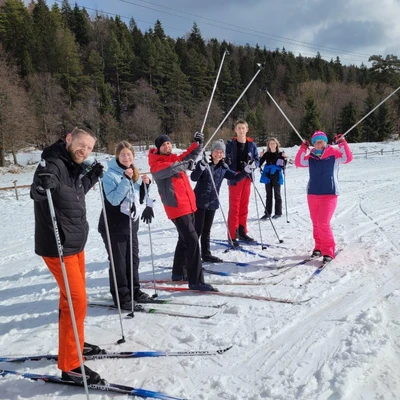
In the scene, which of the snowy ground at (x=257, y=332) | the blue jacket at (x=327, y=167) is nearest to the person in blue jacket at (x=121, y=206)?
the snowy ground at (x=257, y=332)

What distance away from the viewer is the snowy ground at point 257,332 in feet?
8.21

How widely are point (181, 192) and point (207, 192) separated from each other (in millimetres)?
932

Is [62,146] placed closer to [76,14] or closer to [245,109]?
[245,109]

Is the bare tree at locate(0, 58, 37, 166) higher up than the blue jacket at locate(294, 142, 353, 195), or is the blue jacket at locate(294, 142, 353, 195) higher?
the bare tree at locate(0, 58, 37, 166)

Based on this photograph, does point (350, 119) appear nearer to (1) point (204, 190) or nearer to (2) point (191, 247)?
(1) point (204, 190)

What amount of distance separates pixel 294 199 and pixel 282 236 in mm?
4367

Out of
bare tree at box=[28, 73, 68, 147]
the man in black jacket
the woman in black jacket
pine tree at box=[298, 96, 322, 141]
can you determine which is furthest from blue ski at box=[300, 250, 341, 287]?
pine tree at box=[298, 96, 322, 141]

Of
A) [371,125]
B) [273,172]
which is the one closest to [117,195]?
[273,172]

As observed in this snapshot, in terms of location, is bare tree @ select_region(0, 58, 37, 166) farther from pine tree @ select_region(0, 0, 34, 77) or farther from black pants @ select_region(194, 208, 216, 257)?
black pants @ select_region(194, 208, 216, 257)

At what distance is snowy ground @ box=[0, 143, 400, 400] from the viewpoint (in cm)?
250

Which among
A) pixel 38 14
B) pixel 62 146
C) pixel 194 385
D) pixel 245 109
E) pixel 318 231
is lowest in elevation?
pixel 194 385

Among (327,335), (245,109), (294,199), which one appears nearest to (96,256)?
(327,335)

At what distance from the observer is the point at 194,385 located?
99.6 inches

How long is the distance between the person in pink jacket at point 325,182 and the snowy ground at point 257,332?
0.40m
